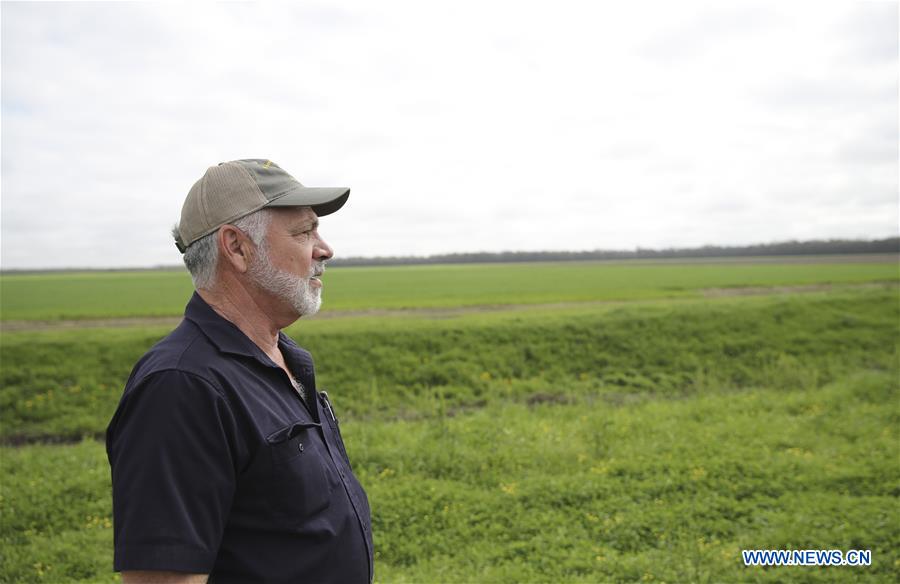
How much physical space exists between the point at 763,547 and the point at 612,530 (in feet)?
4.74

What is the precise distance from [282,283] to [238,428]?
58 centimetres

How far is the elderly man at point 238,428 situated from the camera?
5.69ft

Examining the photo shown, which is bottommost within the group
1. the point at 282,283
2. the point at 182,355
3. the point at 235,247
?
the point at 182,355

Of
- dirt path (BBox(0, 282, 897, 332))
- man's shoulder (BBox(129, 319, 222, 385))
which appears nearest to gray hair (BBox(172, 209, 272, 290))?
man's shoulder (BBox(129, 319, 222, 385))

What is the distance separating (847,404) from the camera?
Result: 12.1m

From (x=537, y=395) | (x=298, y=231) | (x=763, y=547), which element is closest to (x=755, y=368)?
(x=537, y=395)

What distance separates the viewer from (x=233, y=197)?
2188 millimetres

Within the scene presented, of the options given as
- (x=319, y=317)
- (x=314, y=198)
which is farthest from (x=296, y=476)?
(x=319, y=317)

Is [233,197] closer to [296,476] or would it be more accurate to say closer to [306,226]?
[306,226]

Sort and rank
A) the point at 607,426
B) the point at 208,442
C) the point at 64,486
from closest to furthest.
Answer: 1. the point at 208,442
2. the point at 64,486
3. the point at 607,426

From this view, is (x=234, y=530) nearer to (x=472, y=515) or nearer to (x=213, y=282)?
(x=213, y=282)

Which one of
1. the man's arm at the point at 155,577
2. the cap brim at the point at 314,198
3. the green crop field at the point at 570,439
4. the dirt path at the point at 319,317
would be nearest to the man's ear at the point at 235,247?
the cap brim at the point at 314,198

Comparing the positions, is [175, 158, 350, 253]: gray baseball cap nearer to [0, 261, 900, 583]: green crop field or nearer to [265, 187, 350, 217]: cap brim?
[265, 187, 350, 217]: cap brim

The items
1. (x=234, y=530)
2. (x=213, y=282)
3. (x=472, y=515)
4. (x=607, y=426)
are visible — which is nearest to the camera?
(x=234, y=530)
